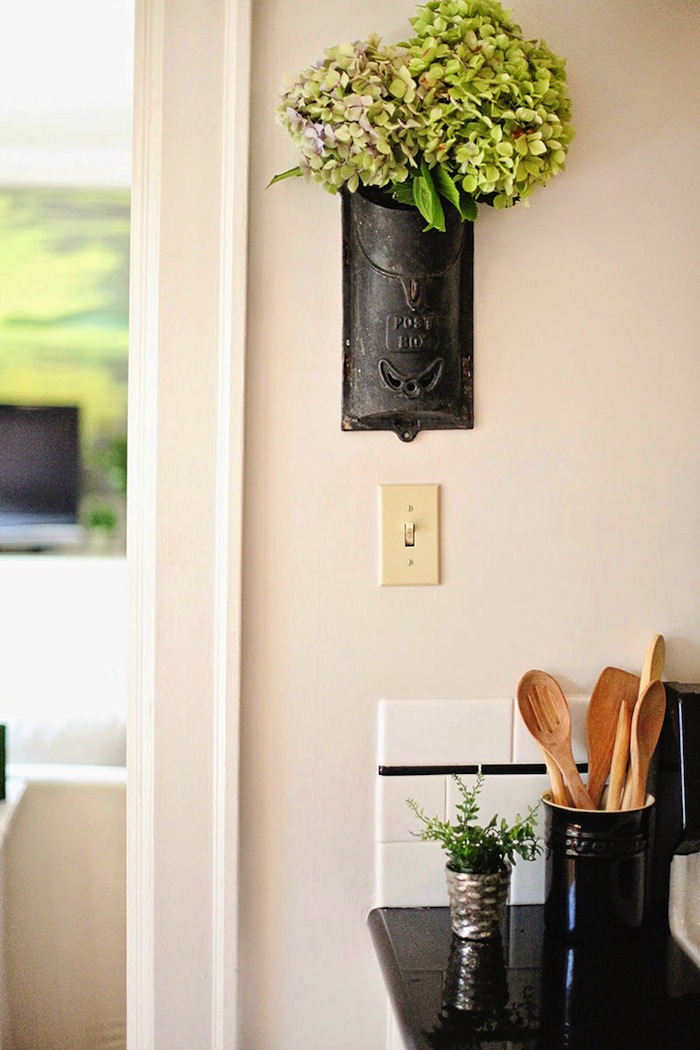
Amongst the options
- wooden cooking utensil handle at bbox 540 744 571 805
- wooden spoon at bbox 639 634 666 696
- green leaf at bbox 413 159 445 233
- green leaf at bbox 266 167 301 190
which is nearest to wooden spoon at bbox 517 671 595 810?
wooden cooking utensil handle at bbox 540 744 571 805

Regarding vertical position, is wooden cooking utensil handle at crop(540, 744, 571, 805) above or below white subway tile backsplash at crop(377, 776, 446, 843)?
above

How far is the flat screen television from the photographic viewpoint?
1.95 metres

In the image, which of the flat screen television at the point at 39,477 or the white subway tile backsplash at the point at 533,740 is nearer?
the white subway tile backsplash at the point at 533,740

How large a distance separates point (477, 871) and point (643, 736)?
0.25 meters

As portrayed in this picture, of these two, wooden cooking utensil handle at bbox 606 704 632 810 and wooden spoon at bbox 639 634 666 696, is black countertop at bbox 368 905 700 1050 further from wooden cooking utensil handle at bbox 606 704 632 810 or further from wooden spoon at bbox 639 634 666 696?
wooden spoon at bbox 639 634 666 696

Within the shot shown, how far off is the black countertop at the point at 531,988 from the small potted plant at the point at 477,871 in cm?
3

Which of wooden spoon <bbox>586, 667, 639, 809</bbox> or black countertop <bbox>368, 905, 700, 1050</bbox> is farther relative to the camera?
wooden spoon <bbox>586, 667, 639, 809</bbox>

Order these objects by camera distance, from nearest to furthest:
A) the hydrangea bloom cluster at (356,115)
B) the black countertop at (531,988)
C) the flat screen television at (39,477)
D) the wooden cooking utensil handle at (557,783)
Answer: the black countertop at (531,988), the hydrangea bloom cluster at (356,115), the wooden cooking utensil handle at (557,783), the flat screen television at (39,477)

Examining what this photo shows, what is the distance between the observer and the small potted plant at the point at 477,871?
1.11 metres

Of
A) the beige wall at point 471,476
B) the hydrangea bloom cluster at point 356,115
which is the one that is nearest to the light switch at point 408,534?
the beige wall at point 471,476

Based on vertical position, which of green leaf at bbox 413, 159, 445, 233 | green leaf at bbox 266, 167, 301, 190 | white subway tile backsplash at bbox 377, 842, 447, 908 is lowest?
white subway tile backsplash at bbox 377, 842, 447, 908

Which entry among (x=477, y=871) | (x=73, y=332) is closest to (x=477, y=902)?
(x=477, y=871)

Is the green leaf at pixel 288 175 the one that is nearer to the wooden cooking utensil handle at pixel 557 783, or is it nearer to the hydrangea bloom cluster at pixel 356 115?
the hydrangea bloom cluster at pixel 356 115

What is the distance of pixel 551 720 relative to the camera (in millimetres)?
1208
